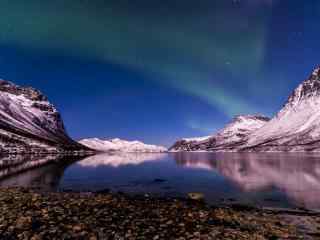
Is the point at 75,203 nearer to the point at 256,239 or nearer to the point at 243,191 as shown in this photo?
the point at 256,239

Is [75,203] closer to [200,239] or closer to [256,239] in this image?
[200,239]

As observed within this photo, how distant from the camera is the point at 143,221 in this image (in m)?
22.1

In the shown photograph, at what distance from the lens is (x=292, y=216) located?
24.8 metres

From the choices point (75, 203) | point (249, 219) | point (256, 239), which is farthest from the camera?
point (75, 203)

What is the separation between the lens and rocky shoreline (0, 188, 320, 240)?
61.1 feet

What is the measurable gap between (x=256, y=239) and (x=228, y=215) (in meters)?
6.45

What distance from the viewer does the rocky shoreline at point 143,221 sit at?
61.1 feet

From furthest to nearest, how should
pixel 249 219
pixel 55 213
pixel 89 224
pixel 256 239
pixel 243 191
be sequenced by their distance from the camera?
pixel 243 191 < pixel 55 213 < pixel 249 219 < pixel 89 224 < pixel 256 239

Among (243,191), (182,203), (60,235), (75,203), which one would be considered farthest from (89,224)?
(243,191)

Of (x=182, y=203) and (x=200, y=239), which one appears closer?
(x=200, y=239)

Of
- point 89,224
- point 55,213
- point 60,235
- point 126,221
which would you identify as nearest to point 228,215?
point 126,221

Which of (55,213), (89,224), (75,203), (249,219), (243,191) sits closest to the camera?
(89,224)

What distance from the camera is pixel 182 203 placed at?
30.1 m

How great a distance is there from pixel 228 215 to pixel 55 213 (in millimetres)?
16146
